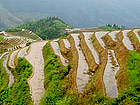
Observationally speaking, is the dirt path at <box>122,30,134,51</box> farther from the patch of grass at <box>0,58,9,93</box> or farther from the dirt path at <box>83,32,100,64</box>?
the patch of grass at <box>0,58,9,93</box>

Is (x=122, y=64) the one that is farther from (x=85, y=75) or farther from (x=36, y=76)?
(x=36, y=76)

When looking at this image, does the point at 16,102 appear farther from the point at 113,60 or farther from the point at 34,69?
the point at 113,60

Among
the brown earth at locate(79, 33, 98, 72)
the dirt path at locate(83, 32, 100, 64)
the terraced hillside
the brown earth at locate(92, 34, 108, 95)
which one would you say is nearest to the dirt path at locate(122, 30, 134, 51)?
the terraced hillside

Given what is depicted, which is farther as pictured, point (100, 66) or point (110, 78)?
point (100, 66)

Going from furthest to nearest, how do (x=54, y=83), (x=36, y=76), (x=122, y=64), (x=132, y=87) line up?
(x=36, y=76), (x=54, y=83), (x=122, y=64), (x=132, y=87)

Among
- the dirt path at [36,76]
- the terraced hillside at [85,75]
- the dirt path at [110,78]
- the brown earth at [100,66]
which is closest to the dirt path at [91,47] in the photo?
the terraced hillside at [85,75]

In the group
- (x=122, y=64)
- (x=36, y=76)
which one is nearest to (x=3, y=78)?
(x=36, y=76)

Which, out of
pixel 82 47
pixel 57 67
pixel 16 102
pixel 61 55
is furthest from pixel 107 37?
pixel 16 102
